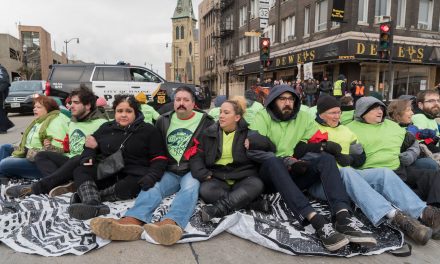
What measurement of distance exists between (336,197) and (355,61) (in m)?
17.6

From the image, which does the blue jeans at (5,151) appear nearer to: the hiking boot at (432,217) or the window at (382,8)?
the hiking boot at (432,217)

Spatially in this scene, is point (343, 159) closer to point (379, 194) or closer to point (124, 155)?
point (379, 194)

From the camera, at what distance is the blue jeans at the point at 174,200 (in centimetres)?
318

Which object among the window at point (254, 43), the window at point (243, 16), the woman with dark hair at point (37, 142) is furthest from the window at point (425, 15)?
the woman with dark hair at point (37, 142)

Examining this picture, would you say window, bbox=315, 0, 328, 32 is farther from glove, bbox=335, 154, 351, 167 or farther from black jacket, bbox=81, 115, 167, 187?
black jacket, bbox=81, 115, 167, 187

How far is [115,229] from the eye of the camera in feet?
9.64

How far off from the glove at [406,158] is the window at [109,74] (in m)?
9.77

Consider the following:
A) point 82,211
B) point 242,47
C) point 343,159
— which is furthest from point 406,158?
point 242,47

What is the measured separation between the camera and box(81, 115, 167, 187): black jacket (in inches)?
150

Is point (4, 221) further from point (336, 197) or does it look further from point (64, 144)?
point (336, 197)

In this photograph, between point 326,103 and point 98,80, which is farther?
point 98,80

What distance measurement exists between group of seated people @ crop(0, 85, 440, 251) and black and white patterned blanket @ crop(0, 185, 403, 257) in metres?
0.12

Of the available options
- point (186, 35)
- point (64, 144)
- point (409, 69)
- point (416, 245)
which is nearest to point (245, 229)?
point (416, 245)

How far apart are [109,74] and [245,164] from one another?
30.1 ft
